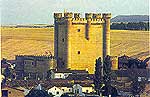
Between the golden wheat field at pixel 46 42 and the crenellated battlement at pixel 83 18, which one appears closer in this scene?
the crenellated battlement at pixel 83 18

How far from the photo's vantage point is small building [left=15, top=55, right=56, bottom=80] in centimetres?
1731

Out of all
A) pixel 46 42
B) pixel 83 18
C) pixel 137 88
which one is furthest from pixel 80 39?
pixel 46 42

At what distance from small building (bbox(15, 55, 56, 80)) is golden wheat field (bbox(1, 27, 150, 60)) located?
9.15m

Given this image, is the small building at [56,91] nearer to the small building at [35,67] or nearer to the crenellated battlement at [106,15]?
the small building at [35,67]

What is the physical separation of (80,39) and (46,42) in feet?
52.1

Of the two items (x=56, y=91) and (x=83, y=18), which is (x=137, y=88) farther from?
(x=83, y=18)

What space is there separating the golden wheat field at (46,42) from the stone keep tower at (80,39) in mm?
9367

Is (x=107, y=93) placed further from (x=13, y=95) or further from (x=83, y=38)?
(x=83, y=38)

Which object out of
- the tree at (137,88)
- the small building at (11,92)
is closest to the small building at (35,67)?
the small building at (11,92)

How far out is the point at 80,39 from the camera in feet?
60.6

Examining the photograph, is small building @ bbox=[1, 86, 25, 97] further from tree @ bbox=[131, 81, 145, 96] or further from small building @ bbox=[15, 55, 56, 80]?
small building @ bbox=[15, 55, 56, 80]

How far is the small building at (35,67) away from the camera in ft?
56.8

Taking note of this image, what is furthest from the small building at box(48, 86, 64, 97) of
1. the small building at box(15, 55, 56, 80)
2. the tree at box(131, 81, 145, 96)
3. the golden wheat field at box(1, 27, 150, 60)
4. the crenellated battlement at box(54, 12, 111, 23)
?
the golden wheat field at box(1, 27, 150, 60)

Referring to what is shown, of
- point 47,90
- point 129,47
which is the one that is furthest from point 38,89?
point 129,47
